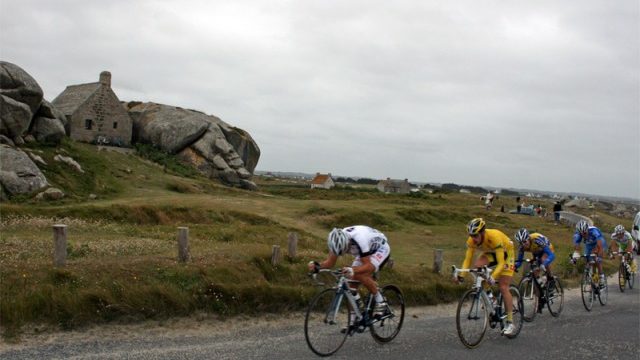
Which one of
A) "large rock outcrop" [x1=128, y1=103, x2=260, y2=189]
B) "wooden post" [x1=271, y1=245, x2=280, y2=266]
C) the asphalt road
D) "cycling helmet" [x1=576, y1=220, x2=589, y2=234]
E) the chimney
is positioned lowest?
the asphalt road

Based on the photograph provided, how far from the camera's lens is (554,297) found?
12.6 meters

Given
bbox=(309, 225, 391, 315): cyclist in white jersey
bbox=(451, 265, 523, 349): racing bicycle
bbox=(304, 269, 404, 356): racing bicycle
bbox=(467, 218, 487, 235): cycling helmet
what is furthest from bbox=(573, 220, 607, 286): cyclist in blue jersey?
bbox=(309, 225, 391, 315): cyclist in white jersey

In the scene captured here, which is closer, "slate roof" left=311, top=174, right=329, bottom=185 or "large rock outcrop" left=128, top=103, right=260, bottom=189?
→ "large rock outcrop" left=128, top=103, right=260, bottom=189

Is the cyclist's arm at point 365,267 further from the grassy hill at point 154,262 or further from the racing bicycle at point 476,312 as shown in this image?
the grassy hill at point 154,262

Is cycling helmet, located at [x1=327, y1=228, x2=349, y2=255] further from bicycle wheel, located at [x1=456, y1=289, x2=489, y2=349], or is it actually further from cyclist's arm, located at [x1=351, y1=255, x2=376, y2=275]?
bicycle wheel, located at [x1=456, y1=289, x2=489, y2=349]

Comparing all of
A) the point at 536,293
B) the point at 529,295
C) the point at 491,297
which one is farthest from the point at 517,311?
A: the point at 536,293

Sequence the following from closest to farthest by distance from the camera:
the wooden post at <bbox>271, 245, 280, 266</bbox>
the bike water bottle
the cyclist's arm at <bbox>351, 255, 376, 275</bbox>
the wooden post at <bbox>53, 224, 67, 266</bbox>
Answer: the cyclist's arm at <bbox>351, 255, 376, 275</bbox>
the bike water bottle
the wooden post at <bbox>53, 224, 67, 266</bbox>
the wooden post at <bbox>271, 245, 280, 266</bbox>

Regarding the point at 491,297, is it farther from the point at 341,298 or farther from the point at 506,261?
the point at 341,298

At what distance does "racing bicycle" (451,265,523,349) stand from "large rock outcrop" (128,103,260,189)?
4189 cm

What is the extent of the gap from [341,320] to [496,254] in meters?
3.29

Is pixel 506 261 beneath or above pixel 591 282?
above

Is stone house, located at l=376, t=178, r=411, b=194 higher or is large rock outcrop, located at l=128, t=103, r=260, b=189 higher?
large rock outcrop, located at l=128, t=103, r=260, b=189

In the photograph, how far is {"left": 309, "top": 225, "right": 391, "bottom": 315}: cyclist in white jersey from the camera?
8.58 meters

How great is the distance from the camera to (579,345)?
10117 millimetres
